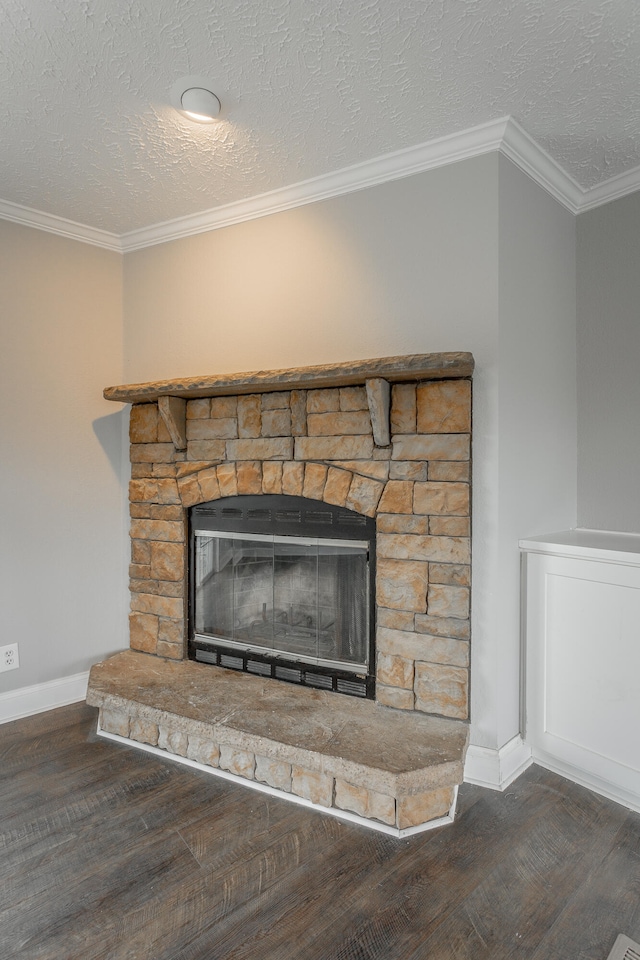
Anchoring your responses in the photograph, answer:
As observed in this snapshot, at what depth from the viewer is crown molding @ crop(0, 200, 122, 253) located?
2809 mm

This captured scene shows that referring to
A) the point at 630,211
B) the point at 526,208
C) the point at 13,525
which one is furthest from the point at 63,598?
the point at 630,211

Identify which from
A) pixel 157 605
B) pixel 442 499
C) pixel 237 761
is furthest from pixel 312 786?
pixel 157 605

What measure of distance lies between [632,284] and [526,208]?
0.63 metres

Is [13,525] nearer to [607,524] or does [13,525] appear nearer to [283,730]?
[283,730]

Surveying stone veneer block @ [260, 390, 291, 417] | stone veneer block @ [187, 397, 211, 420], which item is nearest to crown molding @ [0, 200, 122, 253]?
stone veneer block @ [187, 397, 211, 420]

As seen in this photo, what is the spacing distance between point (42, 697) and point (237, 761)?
48.4 inches

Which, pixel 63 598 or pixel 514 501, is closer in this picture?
pixel 514 501

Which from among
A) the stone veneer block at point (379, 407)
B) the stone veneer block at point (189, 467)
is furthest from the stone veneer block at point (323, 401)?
the stone veneer block at point (189, 467)

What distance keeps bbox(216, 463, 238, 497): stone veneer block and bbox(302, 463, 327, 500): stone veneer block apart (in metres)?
0.39

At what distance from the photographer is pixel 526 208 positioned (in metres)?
2.41

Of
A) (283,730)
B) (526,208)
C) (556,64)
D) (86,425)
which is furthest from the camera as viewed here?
(86,425)

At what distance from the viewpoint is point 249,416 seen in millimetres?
2742

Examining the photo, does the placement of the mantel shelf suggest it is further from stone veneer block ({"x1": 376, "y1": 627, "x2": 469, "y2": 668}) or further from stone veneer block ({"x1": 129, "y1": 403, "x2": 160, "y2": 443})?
stone veneer block ({"x1": 376, "y1": 627, "x2": 469, "y2": 668})

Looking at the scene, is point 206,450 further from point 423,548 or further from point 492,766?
point 492,766
